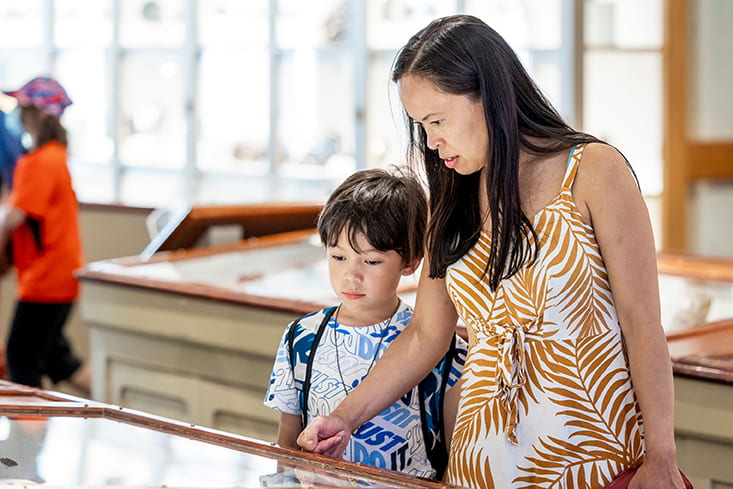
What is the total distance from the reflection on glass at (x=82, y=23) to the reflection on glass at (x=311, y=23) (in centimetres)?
155

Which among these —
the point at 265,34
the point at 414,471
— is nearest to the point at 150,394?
the point at 414,471

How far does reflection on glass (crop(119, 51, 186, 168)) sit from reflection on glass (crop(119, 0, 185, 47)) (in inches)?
3.9

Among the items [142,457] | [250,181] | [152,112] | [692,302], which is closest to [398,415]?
[142,457]

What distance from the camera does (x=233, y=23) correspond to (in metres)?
6.55

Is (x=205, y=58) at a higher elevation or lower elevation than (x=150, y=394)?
higher

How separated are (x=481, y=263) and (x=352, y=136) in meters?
4.52

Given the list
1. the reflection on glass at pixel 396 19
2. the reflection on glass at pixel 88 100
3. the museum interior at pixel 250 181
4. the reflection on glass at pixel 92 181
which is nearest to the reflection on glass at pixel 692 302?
the museum interior at pixel 250 181

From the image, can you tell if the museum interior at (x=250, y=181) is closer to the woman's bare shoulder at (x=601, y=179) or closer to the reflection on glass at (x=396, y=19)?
the reflection on glass at (x=396, y=19)

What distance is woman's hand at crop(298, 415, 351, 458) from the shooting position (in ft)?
5.57

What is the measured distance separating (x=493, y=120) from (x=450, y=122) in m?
0.06

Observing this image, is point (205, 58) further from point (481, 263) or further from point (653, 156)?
point (481, 263)

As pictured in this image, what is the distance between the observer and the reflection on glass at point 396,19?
5.71 meters

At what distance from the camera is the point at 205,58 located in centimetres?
671

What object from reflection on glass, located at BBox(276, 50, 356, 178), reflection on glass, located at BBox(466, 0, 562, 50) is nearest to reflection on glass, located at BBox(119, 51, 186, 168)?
reflection on glass, located at BBox(276, 50, 356, 178)
